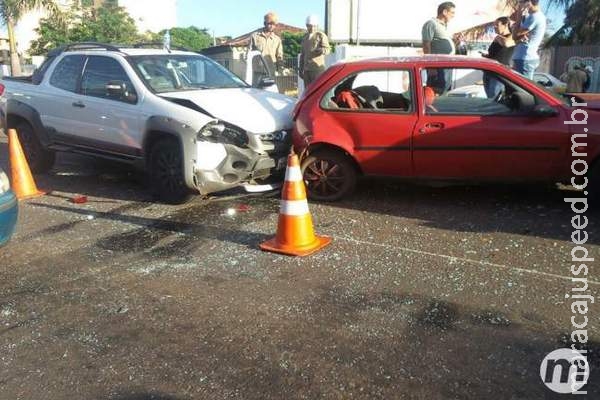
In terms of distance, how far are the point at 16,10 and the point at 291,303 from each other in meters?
23.8

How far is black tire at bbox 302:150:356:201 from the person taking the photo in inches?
247

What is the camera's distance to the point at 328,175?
6.33 meters

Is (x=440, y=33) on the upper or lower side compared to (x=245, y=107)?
upper

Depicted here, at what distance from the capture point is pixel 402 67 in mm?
6105

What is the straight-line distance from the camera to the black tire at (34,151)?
8055 millimetres

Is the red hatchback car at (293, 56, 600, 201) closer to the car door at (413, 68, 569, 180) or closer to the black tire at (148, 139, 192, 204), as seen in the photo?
the car door at (413, 68, 569, 180)

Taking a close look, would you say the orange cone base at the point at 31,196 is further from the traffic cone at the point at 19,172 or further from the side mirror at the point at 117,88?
the side mirror at the point at 117,88

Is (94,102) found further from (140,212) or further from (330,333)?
(330,333)

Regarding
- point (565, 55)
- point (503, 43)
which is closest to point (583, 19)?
point (565, 55)

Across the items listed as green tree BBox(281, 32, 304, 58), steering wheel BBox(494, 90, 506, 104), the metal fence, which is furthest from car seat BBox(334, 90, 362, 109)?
green tree BBox(281, 32, 304, 58)

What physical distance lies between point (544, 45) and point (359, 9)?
Result: 63.6ft

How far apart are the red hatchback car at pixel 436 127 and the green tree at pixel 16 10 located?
20752 millimetres

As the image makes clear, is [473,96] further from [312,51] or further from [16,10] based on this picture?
[16,10]
